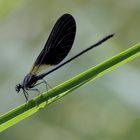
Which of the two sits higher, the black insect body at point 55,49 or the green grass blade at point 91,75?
the black insect body at point 55,49

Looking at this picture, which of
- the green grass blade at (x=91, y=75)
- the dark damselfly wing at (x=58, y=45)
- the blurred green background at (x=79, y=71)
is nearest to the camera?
the green grass blade at (x=91, y=75)

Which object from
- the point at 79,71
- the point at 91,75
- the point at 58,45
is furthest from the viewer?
the point at 79,71

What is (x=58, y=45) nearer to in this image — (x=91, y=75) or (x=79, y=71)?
(x=79, y=71)

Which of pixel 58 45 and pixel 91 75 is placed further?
pixel 58 45

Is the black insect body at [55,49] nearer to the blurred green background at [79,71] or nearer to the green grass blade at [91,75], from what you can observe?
the blurred green background at [79,71]

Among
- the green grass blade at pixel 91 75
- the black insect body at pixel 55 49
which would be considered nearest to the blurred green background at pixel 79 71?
the black insect body at pixel 55 49

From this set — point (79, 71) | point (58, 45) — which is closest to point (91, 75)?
point (58, 45)

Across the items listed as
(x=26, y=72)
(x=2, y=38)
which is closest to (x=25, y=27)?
(x=2, y=38)
